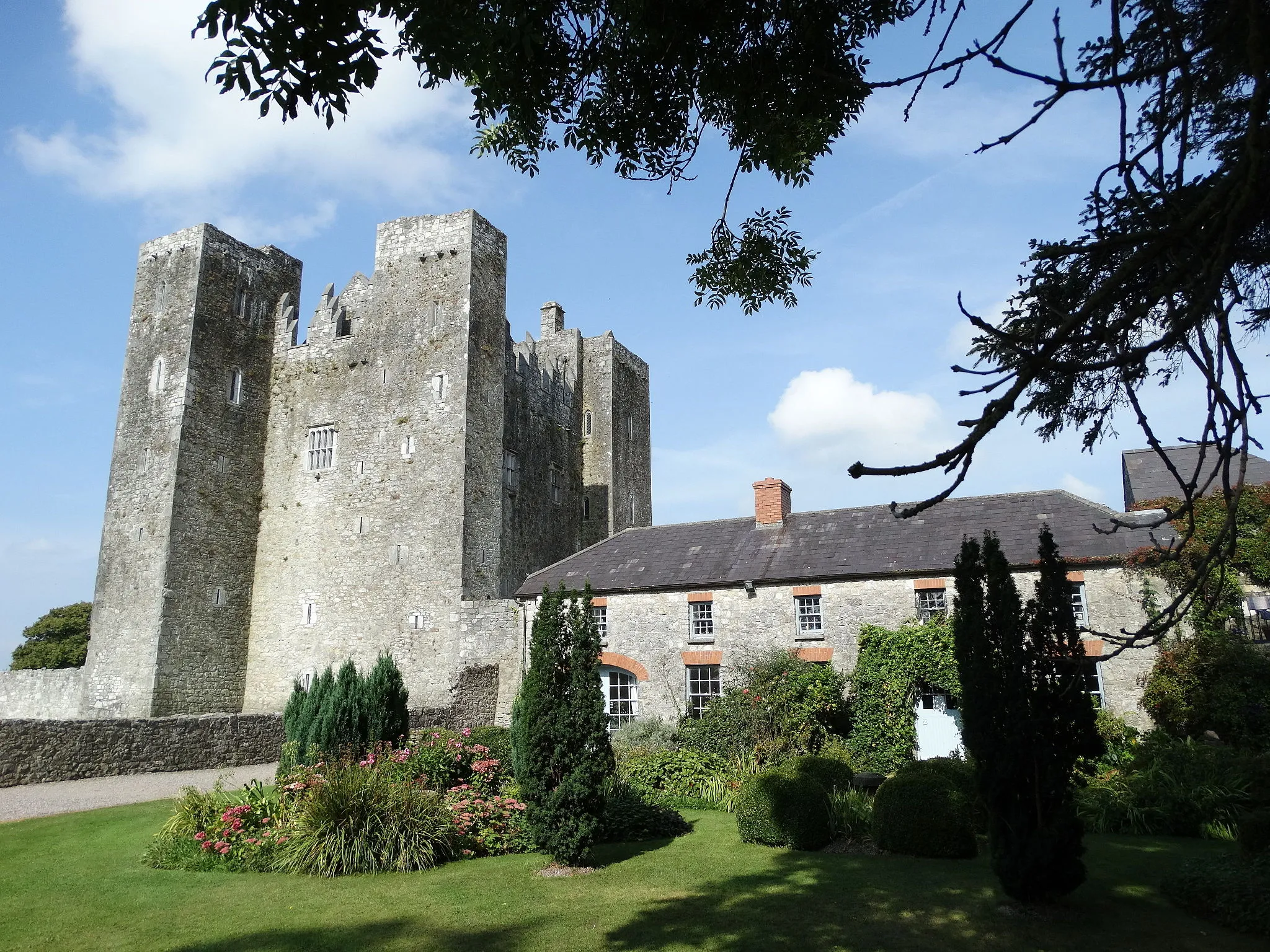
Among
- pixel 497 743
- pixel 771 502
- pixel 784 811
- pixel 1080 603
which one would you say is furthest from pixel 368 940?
pixel 771 502

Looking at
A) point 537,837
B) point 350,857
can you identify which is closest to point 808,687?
point 537,837

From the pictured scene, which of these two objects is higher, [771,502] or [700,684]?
[771,502]

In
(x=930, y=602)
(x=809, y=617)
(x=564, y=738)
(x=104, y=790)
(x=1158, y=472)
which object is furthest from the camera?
(x=1158, y=472)

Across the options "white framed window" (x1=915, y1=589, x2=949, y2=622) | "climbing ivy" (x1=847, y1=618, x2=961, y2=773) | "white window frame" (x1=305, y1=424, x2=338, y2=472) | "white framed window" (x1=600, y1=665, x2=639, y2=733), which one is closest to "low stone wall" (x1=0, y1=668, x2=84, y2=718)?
"white window frame" (x1=305, y1=424, x2=338, y2=472)

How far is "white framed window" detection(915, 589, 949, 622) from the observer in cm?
1900

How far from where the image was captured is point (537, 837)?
993 centimetres

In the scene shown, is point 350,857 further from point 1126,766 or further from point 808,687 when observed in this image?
point 1126,766

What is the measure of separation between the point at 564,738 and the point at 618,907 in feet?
6.79

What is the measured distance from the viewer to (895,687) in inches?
699

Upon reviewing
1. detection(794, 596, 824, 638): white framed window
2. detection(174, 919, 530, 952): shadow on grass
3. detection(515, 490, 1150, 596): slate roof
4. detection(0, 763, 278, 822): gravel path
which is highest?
detection(515, 490, 1150, 596): slate roof

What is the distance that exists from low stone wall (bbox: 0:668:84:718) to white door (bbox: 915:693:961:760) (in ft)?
79.4

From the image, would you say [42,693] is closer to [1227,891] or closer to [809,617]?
[809,617]

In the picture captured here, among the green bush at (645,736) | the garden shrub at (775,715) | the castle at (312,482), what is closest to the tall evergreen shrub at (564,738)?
the garden shrub at (775,715)

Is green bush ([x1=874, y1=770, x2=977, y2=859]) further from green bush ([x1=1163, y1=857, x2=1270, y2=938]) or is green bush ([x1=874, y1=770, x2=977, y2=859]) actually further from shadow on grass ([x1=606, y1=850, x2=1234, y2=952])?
green bush ([x1=1163, y1=857, x2=1270, y2=938])
